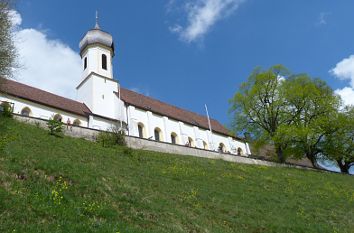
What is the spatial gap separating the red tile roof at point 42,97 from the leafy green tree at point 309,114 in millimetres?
19169

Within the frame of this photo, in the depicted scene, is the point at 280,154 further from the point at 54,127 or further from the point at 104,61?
the point at 54,127

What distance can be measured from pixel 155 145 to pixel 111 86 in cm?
1893

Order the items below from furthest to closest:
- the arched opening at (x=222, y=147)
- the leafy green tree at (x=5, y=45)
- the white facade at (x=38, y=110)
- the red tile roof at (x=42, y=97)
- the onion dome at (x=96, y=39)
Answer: the arched opening at (x=222, y=147) < the onion dome at (x=96, y=39) < the red tile roof at (x=42, y=97) < the white facade at (x=38, y=110) < the leafy green tree at (x=5, y=45)

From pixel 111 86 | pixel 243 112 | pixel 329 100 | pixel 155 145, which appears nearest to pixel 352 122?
pixel 329 100

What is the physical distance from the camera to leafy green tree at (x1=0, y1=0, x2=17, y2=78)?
27.6 metres

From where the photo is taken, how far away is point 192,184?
75.5 feet

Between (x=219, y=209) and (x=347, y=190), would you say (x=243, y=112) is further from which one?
(x=219, y=209)

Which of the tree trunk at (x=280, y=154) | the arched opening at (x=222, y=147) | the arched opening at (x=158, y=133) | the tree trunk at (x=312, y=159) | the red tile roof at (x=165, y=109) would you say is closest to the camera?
the tree trunk at (x=280, y=154)

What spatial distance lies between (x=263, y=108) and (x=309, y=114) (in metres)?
4.37

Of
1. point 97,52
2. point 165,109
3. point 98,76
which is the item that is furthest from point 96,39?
point 165,109

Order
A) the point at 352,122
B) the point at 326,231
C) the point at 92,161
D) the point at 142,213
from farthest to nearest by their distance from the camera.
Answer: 1. the point at 352,122
2. the point at 92,161
3. the point at 326,231
4. the point at 142,213

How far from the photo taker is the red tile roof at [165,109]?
5164 cm

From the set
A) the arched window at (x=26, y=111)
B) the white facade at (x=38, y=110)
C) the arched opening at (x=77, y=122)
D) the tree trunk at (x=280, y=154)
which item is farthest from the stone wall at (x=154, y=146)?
the arched opening at (x=77, y=122)

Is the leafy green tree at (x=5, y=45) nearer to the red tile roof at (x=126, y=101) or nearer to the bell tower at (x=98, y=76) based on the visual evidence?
the red tile roof at (x=126, y=101)
